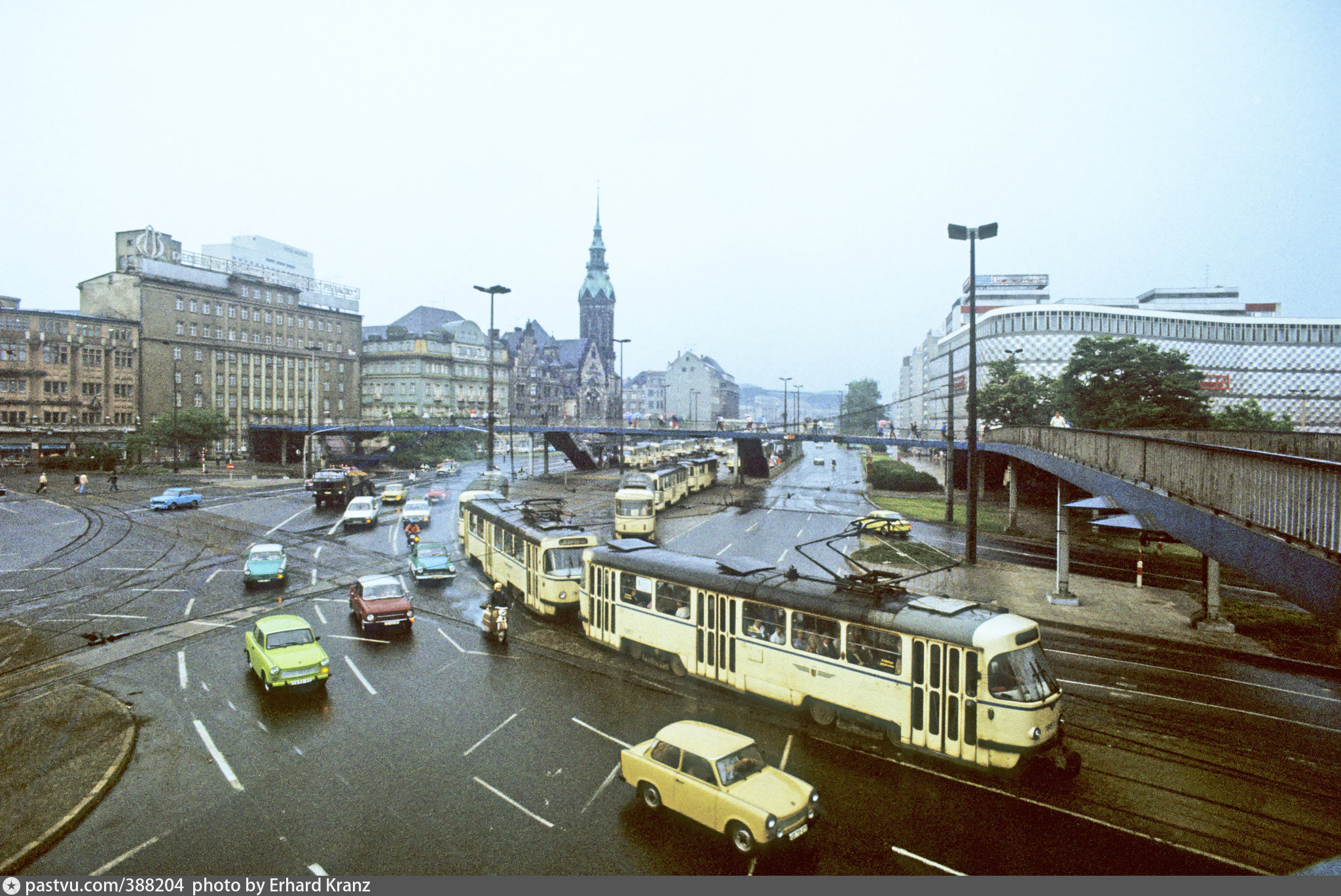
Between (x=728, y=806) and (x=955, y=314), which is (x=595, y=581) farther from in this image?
(x=955, y=314)

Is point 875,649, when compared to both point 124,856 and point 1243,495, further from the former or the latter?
point 124,856

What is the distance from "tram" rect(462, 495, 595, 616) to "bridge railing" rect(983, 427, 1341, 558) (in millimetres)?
14381

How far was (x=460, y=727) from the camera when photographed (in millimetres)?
14281

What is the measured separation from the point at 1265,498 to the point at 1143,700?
7.00 metres

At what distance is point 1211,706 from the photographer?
51.0 feet

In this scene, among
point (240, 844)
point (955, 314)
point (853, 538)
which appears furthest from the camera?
point (955, 314)

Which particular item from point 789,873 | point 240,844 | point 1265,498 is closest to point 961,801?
point 789,873

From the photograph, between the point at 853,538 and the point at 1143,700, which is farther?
the point at 853,538

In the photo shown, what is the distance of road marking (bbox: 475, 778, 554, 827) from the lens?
426 inches

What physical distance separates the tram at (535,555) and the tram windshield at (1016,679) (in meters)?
12.4

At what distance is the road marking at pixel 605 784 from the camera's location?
11.3 metres

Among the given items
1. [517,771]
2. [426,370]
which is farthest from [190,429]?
[517,771]

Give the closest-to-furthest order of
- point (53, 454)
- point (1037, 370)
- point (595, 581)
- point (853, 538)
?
point (595, 581) → point (853, 538) → point (53, 454) → point (1037, 370)

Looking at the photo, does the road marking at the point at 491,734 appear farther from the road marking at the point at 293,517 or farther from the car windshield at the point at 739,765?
the road marking at the point at 293,517
